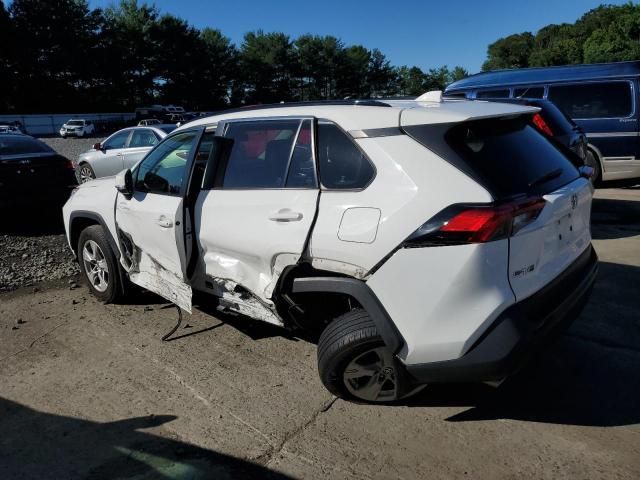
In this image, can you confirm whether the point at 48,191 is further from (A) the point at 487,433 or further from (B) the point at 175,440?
(A) the point at 487,433

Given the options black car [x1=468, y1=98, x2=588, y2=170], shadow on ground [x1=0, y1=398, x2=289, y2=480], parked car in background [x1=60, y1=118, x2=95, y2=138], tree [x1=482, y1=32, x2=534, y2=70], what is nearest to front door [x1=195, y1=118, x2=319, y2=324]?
shadow on ground [x1=0, y1=398, x2=289, y2=480]

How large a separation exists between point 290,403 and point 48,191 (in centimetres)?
662

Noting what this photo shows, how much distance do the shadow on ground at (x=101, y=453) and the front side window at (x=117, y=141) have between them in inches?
389

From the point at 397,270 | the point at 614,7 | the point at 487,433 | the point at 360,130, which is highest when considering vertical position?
the point at 614,7

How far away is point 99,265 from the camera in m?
4.89

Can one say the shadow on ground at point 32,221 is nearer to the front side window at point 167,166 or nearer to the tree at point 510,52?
the front side window at point 167,166

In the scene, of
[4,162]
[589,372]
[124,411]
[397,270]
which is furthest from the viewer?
A: [4,162]

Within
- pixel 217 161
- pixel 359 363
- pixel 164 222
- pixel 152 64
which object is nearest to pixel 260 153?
pixel 217 161

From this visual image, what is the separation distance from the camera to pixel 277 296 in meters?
3.33

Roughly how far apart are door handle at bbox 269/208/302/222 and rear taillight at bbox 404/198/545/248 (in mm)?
735

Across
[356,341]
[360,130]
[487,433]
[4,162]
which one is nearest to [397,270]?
[356,341]

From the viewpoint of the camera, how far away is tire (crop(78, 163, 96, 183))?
1256cm

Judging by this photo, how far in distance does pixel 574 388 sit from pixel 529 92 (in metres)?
8.25

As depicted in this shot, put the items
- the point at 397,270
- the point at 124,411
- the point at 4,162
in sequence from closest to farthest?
1. the point at 397,270
2. the point at 124,411
3. the point at 4,162
